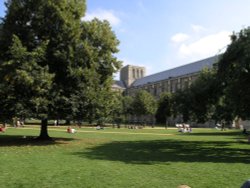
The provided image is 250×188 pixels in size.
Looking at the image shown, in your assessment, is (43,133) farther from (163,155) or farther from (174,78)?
(174,78)

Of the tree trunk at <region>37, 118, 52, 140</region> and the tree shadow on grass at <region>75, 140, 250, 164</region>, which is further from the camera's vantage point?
the tree trunk at <region>37, 118, 52, 140</region>

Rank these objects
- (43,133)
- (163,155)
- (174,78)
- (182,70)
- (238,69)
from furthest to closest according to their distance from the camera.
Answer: (174,78), (182,70), (43,133), (238,69), (163,155)

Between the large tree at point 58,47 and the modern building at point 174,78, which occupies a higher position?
the modern building at point 174,78

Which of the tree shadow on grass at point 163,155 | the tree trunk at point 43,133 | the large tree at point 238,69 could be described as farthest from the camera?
the tree trunk at point 43,133

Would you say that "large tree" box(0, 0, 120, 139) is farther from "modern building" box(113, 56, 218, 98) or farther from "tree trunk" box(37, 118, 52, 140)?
"modern building" box(113, 56, 218, 98)

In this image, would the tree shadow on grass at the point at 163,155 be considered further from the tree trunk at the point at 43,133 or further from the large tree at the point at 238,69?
the tree trunk at the point at 43,133

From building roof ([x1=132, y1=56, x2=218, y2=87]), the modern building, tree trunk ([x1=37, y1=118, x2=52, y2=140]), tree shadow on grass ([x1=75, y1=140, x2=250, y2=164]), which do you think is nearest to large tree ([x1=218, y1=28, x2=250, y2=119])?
tree shadow on grass ([x1=75, y1=140, x2=250, y2=164])

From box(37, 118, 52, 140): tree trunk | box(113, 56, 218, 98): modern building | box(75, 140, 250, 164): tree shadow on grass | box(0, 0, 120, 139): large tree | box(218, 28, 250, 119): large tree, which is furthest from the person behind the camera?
box(113, 56, 218, 98): modern building

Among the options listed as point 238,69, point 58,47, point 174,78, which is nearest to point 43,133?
point 58,47

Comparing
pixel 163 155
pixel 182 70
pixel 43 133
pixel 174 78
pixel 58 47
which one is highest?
pixel 182 70

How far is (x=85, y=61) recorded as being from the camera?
2870cm

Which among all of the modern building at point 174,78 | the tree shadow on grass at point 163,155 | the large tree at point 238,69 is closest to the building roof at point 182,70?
the modern building at point 174,78

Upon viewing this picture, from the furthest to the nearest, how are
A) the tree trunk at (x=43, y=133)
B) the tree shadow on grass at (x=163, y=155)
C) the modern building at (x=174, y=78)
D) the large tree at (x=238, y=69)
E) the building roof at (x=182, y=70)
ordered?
the modern building at (x=174, y=78)
the building roof at (x=182, y=70)
the tree trunk at (x=43, y=133)
the large tree at (x=238, y=69)
the tree shadow on grass at (x=163, y=155)

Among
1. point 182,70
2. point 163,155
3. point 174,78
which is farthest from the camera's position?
point 174,78
